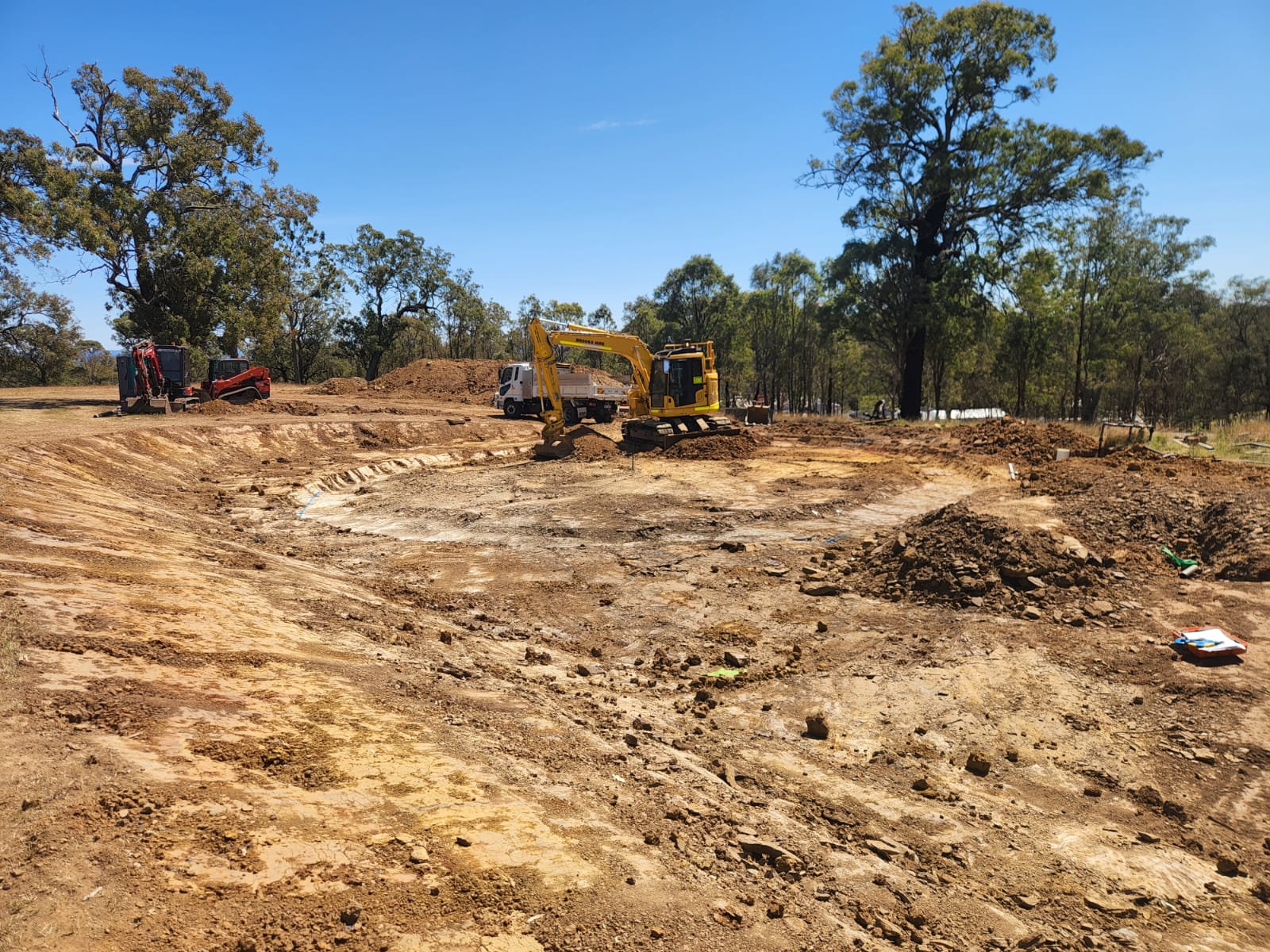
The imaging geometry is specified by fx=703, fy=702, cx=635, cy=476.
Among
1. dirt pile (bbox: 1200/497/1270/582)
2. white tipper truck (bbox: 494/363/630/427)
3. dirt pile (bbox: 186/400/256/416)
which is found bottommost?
dirt pile (bbox: 1200/497/1270/582)

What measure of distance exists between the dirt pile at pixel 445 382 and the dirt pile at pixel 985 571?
34519 mm

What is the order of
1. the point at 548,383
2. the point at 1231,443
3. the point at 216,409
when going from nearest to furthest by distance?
the point at 1231,443 → the point at 548,383 → the point at 216,409

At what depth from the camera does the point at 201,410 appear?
26922 mm

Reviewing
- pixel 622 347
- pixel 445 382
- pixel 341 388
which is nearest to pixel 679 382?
pixel 622 347

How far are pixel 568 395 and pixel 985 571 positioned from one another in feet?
74.3

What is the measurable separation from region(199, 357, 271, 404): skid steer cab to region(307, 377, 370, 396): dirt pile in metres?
9.34

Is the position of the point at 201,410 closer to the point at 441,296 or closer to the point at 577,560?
the point at 577,560

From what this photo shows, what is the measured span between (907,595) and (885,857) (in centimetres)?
557

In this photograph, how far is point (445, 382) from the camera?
146 feet

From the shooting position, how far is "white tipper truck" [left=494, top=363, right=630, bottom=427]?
3020cm

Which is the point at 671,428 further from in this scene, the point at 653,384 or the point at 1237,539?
the point at 1237,539

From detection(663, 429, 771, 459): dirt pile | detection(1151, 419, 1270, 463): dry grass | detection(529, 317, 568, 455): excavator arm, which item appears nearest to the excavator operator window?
detection(663, 429, 771, 459): dirt pile

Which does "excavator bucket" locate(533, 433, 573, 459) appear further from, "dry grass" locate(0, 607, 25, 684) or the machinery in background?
"dry grass" locate(0, 607, 25, 684)

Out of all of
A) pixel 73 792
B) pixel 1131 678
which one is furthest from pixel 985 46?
pixel 73 792
